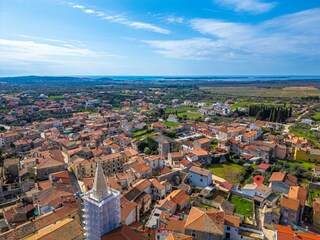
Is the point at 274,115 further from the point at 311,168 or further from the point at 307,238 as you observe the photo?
the point at 307,238

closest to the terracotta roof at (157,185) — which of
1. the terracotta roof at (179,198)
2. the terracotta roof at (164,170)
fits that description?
the terracotta roof at (179,198)

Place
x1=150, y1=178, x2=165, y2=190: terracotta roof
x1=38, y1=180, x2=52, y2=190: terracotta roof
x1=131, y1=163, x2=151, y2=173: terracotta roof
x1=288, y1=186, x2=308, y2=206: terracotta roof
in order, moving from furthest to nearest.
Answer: x1=131, y1=163, x2=151, y2=173: terracotta roof, x1=38, y1=180, x2=52, y2=190: terracotta roof, x1=150, y1=178, x2=165, y2=190: terracotta roof, x1=288, y1=186, x2=308, y2=206: terracotta roof

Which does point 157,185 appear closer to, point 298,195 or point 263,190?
point 263,190

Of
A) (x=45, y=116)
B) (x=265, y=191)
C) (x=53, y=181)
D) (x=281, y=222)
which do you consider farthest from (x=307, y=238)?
(x=45, y=116)

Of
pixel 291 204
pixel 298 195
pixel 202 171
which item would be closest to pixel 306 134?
pixel 298 195

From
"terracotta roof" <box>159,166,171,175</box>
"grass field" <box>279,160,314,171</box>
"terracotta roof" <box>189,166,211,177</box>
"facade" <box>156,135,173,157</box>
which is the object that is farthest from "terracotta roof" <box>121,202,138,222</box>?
"grass field" <box>279,160,314,171</box>

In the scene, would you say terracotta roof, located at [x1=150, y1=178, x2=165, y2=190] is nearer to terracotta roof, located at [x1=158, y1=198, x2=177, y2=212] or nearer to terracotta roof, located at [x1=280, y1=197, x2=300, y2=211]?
terracotta roof, located at [x1=158, y1=198, x2=177, y2=212]
